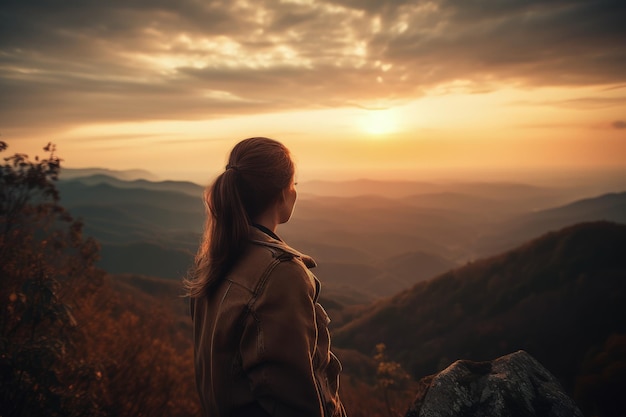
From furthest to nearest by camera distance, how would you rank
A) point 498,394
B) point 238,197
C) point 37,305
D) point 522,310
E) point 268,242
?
point 522,310 < point 37,305 < point 498,394 < point 238,197 < point 268,242

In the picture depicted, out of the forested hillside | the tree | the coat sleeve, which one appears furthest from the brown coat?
the forested hillside

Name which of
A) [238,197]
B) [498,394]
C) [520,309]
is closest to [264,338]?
[238,197]

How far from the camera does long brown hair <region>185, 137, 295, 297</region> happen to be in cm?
224

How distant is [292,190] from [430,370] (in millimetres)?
33983

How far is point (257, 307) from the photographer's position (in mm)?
1983

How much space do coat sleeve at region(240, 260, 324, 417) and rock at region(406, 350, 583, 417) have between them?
187 centimetres

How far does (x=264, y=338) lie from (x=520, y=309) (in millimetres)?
39986

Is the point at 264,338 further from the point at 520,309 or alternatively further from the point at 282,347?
the point at 520,309

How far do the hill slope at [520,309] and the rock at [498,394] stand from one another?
24121mm

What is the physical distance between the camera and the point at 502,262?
46344 millimetres

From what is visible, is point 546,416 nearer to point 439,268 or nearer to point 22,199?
point 22,199

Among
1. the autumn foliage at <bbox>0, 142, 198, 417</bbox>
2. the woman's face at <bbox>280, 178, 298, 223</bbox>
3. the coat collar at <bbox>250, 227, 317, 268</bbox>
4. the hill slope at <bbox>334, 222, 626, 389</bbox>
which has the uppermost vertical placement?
the woman's face at <bbox>280, 178, 298, 223</bbox>

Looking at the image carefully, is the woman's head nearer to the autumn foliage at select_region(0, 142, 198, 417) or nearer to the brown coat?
the brown coat

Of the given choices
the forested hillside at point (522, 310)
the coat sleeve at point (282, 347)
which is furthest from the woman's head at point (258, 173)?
the forested hillside at point (522, 310)
